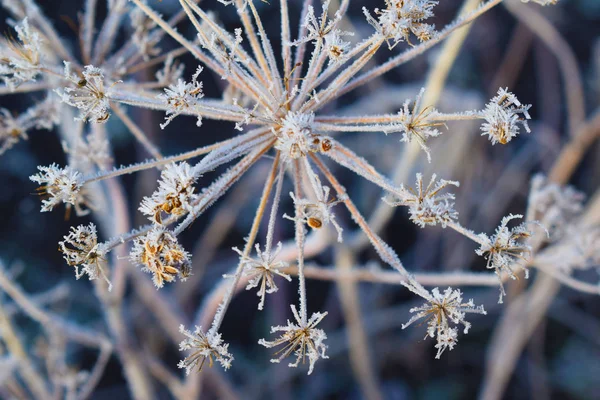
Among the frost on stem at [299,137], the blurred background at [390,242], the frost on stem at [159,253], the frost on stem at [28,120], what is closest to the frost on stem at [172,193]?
the frost on stem at [159,253]

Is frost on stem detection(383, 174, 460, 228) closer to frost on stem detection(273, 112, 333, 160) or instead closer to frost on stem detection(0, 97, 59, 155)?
frost on stem detection(273, 112, 333, 160)

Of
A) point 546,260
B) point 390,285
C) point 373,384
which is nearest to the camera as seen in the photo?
point 546,260

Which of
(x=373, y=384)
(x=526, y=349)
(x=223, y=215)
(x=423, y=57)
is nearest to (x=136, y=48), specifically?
(x=223, y=215)

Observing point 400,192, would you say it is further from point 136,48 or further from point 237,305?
point 237,305

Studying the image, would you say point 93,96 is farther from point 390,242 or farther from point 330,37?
point 390,242

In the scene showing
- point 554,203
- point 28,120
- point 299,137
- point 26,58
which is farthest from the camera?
point 554,203

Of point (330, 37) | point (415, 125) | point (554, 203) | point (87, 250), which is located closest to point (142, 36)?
point (330, 37)

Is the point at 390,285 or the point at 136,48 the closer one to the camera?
the point at 136,48

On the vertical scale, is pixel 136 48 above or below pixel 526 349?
below
